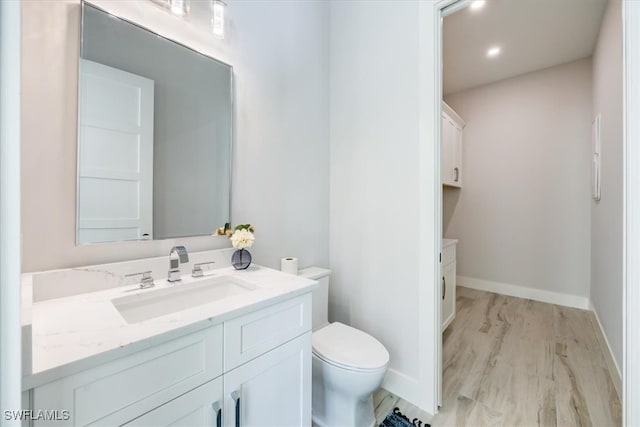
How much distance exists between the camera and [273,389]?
1.04 metres

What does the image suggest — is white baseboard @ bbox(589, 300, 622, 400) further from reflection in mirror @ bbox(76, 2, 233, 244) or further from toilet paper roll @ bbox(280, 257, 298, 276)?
reflection in mirror @ bbox(76, 2, 233, 244)

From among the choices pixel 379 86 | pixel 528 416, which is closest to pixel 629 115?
pixel 379 86

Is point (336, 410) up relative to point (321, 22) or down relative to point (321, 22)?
down

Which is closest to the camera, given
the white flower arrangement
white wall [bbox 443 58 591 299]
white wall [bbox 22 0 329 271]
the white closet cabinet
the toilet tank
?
white wall [bbox 22 0 329 271]

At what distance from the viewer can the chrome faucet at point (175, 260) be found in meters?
1.18

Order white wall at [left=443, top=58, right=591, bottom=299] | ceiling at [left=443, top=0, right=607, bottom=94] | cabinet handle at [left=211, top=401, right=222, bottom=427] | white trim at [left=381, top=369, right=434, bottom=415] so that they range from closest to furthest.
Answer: cabinet handle at [left=211, top=401, right=222, bottom=427]
white trim at [left=381, top=369, right=434, bottom=415]
ceiling at [left=443, top=0, right=607, bottom=94]
white wall at [left=443, top=58, right=591, bottom=299]

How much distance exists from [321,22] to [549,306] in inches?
151

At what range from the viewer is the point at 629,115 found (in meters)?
1.01

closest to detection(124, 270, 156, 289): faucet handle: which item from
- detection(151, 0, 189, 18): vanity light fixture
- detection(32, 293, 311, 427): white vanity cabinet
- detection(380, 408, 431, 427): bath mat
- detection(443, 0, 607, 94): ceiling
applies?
detection(32, 293, 311, 427): white vanity cabinet

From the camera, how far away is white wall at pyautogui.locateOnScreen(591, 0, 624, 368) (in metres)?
1.83

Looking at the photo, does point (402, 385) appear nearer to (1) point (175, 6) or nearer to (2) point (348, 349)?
(2) point (348, 349)

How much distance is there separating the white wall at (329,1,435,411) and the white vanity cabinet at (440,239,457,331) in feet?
2.69

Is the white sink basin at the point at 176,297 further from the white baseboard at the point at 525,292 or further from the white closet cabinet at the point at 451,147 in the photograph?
the white baseboard at the point at 525,292

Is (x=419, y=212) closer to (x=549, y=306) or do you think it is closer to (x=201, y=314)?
(x=201, y=314)
